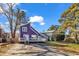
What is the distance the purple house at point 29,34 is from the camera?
1.87 meters

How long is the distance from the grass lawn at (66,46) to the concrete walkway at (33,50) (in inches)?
1.4

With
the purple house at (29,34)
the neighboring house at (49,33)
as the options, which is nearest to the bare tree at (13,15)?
the purple house at (29,34)

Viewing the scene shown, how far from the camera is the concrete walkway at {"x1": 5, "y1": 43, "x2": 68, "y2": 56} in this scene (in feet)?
6.07

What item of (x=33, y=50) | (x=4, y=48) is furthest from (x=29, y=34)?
(x=4, y=48)

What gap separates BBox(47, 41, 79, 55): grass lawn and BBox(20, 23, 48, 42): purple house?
0.32 feet

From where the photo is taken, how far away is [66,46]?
189cm

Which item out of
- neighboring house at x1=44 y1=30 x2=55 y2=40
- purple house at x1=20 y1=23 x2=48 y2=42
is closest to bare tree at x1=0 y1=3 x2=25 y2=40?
purple house at x1=20 y1=23 x2=48 y2=42

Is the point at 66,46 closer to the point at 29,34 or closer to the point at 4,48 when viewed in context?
the point at 29,34

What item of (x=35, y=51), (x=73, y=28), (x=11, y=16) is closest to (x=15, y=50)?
(x=35, y=51)

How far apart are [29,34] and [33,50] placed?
0.46ft

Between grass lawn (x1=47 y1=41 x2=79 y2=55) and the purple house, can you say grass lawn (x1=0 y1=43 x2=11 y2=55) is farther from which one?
grass lawn (x1=47 y1=41 x2=79 y2=55)

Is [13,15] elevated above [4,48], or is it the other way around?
[13,15]

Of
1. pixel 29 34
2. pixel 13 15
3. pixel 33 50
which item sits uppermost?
pixel 13 15

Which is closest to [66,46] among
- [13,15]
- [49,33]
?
[49,33]
